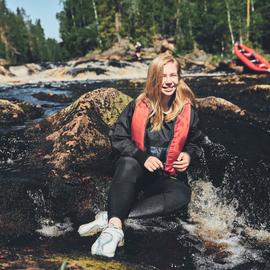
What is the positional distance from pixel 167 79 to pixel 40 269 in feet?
7.97

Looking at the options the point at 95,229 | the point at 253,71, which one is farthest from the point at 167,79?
the point at 253,71

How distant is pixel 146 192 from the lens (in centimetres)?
441

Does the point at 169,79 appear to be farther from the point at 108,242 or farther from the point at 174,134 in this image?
the point at 108,242

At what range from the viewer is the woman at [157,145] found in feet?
13.6

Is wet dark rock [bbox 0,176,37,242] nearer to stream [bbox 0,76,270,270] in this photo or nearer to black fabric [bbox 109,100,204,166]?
stream [bbox 0,76,270,270]

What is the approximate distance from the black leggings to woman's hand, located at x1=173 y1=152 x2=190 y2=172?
162mm

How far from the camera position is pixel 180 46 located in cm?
4894

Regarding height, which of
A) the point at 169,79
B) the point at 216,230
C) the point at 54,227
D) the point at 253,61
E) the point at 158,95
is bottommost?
the point at 216,230

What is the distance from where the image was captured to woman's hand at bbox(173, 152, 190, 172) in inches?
166

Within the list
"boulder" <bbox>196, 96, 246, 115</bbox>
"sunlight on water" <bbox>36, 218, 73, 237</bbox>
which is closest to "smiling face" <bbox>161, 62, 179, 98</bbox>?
"sunlight on water" <bbox>36, 218, 73, 237</bbox>

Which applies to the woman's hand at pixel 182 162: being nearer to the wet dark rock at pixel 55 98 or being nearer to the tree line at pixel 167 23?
the wet dark rock at pixel 55 98

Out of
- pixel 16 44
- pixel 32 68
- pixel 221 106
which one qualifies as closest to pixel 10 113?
pixel 221 106

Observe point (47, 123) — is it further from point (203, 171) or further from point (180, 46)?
point (180, 46)

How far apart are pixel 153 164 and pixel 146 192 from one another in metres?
0.49
